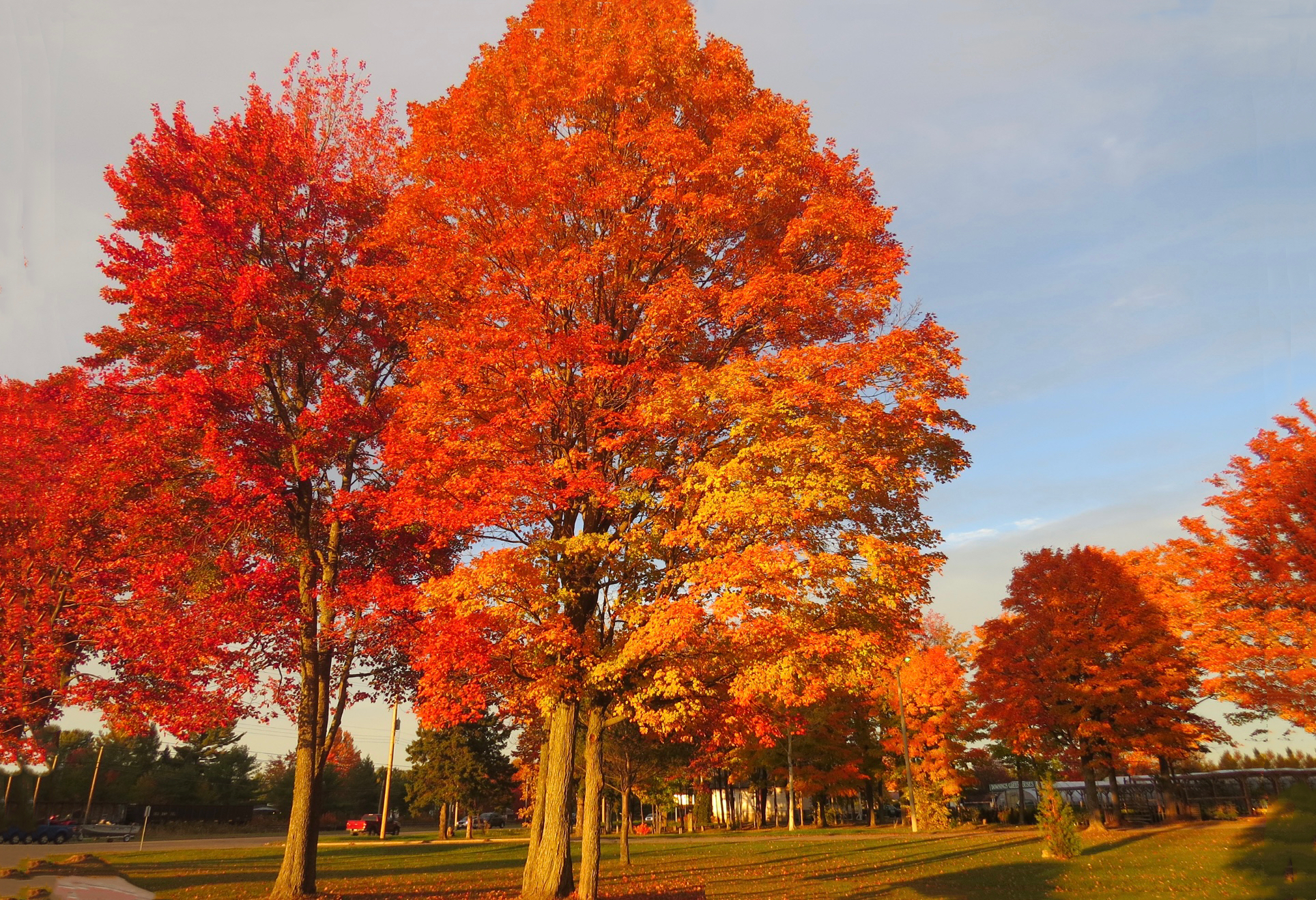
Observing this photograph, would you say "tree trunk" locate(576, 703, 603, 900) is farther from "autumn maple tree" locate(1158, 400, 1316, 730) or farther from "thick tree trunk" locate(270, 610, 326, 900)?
"autumn maple tree" locate(1158, 400, 1316, 730)

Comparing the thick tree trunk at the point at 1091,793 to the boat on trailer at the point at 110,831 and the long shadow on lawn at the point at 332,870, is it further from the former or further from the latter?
the boat on trailer at the point at 110,831

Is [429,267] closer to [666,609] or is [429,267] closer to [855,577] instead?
[666,609]

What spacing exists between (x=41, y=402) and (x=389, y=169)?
11.8 metres

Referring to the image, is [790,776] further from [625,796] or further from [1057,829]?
[1057,829]

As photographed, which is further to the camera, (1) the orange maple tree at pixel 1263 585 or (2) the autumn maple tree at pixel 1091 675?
(2) the autumn maple tree at pixel 1091 675

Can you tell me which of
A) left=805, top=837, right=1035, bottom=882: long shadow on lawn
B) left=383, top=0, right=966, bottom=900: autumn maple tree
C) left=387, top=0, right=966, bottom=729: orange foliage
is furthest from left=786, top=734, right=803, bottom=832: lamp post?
left=387, top=0, right=966, bottom=729: orange foliage

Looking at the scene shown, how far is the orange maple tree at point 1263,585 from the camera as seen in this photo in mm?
24672

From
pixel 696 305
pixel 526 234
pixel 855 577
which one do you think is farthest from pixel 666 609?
pixel 526 234

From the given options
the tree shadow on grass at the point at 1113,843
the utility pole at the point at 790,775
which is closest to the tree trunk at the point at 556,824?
the tree shadow on grass at the point at 1113,843

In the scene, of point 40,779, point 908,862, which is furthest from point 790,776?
point 40,779

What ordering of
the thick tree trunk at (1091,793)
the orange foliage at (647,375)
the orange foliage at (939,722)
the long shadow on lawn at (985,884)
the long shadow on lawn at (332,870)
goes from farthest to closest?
1. the orange foliage at (939,722)
2. the thick tree trunk at (1091,793)
3. the long shadow on lawn at (332,870)
4. the long shadow on lawn at (985,884)
5. the orange foliage at (647,375)

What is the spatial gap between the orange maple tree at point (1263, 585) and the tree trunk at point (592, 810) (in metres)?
22.9

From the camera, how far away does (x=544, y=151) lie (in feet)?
46.1

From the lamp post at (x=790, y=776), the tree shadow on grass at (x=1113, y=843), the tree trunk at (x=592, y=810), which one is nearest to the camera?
the tree trunk at (x=592, y=810)
